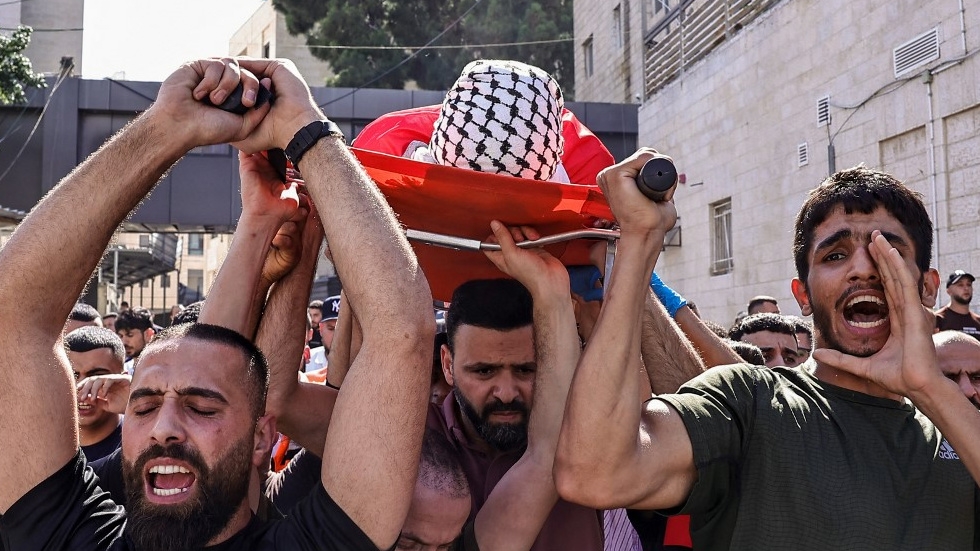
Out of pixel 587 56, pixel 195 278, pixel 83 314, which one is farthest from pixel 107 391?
pixel 195 278

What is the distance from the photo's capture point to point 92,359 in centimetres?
468

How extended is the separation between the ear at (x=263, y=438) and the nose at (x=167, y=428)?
0.61ft

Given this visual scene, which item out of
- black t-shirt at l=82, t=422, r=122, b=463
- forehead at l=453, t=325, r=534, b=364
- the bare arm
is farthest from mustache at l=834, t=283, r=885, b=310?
black t-shirt at l=82, t=422, r=122, b=463

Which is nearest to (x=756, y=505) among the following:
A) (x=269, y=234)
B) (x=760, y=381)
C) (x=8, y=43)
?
(x=760, y=381)

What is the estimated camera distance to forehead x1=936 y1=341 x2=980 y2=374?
3277mm

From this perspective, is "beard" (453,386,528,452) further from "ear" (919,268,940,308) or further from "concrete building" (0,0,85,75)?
"concrete building" (0,0,85,75)

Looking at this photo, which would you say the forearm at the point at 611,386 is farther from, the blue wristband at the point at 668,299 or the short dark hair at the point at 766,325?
the short dark hair at the point at 766,325

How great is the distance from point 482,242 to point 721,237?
11.4 metres

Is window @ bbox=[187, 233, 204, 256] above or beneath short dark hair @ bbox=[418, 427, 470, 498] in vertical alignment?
above

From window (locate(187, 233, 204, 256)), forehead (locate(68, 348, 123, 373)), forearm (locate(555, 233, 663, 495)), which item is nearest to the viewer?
forearm (locate(555, 233, 663, 495))

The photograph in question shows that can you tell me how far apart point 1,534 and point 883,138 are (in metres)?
9.51

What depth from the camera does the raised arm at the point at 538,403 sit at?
227cm

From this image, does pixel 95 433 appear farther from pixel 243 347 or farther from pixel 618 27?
pixel 618 27

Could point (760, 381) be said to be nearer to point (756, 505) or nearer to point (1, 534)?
point (756, 505)
